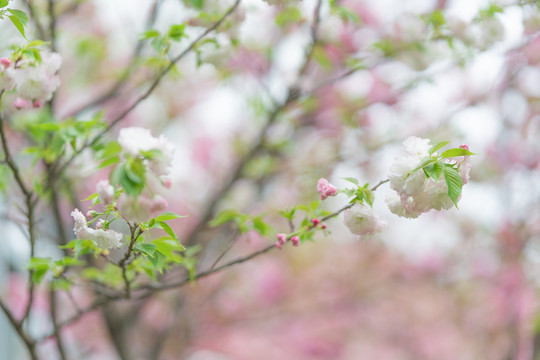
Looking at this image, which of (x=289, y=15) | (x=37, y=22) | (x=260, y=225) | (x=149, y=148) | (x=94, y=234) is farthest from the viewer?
(x=289, y=15)

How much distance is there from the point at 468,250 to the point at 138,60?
2380 mm

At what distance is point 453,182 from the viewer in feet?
1.96

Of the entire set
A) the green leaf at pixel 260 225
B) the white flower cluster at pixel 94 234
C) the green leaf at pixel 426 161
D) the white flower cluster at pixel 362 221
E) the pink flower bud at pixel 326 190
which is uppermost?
the green leaf at pixel 426 161

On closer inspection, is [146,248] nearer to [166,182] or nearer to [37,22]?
[166,182]

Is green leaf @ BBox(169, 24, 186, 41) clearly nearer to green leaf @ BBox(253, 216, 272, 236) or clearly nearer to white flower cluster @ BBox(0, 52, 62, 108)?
white flower cluster @ BBox(0, 52, 62, 108)

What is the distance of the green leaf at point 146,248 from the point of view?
2.15ft

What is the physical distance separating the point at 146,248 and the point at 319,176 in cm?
112

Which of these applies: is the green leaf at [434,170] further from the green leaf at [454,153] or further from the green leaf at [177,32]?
the green leaf at [177,32]

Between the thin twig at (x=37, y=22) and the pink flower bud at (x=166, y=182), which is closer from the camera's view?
the pink flower bud at (x=166, y=182)

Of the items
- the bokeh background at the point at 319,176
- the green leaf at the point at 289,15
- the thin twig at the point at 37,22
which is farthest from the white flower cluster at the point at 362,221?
the thin twig at the point at 37,22

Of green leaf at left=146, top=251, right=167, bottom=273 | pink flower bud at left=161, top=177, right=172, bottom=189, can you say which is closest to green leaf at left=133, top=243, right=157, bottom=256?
green leaf at left=146, top=251, right=167, bottom=273

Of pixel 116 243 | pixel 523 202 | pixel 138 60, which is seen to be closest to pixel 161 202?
pixel 116 243

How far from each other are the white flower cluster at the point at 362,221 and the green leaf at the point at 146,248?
0.87 ft

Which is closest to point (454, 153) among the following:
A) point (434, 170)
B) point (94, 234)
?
point (434, 170)
